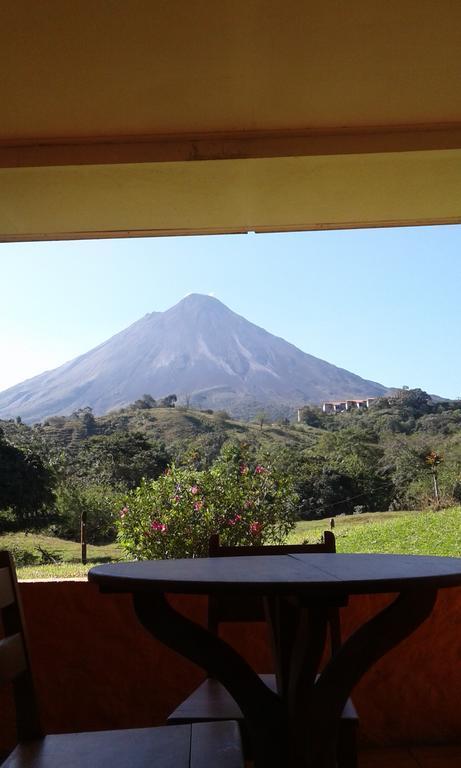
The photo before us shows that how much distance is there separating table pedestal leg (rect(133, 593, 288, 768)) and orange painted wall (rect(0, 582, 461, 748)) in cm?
139

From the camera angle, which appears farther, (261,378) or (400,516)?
(261,378)

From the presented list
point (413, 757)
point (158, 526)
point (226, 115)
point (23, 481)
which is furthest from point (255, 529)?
point (226, 115)

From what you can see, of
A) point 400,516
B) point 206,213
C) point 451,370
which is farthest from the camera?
point 451,370

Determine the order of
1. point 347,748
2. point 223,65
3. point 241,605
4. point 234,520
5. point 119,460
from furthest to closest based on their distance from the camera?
1. point 119,460
2. point 234,520
3. point 223,65
4. point 241,605
5. point 347,748

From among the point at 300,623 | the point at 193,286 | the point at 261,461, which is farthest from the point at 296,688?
the point at 193,286

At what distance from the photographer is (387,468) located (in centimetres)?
492

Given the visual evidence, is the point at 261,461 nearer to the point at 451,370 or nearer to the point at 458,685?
the point at 451,370

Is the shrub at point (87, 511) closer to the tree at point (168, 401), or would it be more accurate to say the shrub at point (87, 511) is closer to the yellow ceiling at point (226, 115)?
the tree at point (168, 401)

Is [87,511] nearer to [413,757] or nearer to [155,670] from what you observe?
[155,670]

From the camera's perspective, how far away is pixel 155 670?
2705 mm

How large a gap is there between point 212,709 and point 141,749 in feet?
1.48

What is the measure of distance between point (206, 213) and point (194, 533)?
201 cm

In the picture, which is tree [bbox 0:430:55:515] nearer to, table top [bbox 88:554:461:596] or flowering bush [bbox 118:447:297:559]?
flowering bush [bbox 118:447:297:559]

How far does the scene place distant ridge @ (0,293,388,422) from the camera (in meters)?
5.36
